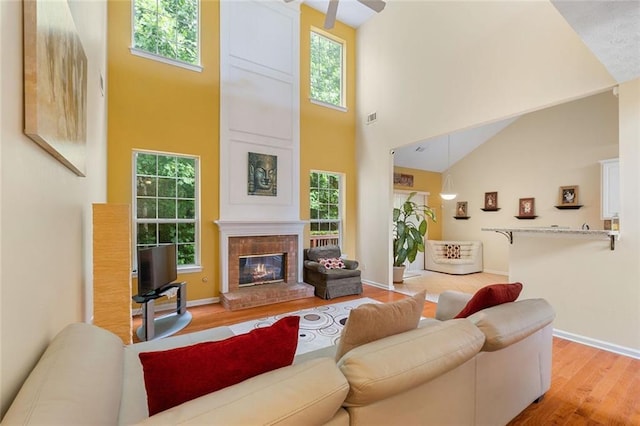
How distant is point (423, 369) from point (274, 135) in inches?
179

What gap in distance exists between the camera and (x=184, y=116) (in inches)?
171

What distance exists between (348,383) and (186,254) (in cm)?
400

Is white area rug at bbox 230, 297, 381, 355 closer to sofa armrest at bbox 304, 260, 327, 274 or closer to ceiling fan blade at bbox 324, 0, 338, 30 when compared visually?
sofa armrest at bbox 304, 260, 327, 274

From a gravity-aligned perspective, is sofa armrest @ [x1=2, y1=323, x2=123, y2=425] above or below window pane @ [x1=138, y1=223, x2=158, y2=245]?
below

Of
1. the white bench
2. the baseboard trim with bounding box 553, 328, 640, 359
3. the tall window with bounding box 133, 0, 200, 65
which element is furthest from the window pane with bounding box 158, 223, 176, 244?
the white bench

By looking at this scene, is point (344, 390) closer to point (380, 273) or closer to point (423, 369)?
point (423, 369)

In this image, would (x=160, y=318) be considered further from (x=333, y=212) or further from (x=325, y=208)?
(x=333, y=212)

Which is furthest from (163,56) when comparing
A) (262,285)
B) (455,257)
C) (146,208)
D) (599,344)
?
(455,257)

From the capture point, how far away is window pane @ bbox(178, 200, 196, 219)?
14.4 feet

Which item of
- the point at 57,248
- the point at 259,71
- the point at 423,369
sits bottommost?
the point at 423,369

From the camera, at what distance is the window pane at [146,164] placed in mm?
4094

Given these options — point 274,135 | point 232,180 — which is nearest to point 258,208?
point 232,180

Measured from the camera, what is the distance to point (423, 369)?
47.3 inches

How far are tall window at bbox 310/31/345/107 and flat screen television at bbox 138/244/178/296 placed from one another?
13.1 ft
